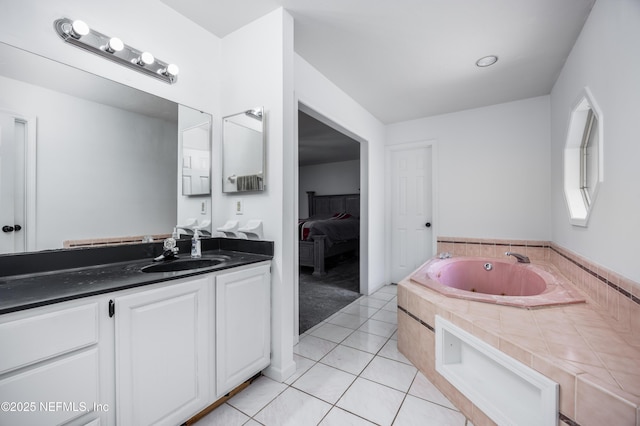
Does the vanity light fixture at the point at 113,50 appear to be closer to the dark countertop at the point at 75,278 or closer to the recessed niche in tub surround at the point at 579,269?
the dark countertop at the point at 75,278

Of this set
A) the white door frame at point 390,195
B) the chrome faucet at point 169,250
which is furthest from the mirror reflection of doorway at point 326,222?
the chrome faucet at point 169,250

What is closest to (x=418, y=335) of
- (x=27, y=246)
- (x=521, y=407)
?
(x=521, y=407)

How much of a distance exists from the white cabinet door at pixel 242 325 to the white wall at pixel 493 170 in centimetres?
280

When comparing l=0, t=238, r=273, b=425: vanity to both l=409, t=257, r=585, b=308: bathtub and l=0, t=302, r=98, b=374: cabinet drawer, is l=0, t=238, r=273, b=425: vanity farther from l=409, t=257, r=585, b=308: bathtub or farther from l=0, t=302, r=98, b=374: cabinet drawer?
l=409, t=257, r=585, b=308: bathtub

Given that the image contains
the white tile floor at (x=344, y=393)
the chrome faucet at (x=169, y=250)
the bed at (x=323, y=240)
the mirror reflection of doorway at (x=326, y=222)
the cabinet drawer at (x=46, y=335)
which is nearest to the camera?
the cabinet drawer at (x=46, y=335)

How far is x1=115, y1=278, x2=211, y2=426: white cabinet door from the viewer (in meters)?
1.12

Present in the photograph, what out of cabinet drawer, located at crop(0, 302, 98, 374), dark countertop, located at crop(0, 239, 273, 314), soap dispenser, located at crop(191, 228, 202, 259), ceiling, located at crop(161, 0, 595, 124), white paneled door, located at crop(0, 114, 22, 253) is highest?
ceiling, located at crop(161, 0, 595, 124)

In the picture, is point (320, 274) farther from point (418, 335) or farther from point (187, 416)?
point (187, 416)

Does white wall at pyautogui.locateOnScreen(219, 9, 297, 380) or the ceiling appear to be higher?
the ceiling

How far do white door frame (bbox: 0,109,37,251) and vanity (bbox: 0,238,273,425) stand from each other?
92 mm

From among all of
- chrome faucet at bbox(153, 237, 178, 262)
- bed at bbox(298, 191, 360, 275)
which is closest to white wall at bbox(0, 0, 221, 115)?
chrome faucet at bbox(153, 237, 178, 262)

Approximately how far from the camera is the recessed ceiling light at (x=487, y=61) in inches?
92.3

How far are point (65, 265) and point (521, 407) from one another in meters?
2.33

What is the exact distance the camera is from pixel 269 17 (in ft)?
6.07
